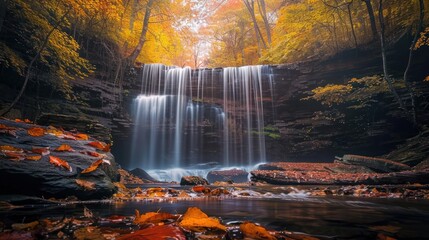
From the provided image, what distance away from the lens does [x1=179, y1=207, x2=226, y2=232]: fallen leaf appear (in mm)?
1574

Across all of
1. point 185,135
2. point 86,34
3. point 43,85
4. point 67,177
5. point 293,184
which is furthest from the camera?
point 185,135

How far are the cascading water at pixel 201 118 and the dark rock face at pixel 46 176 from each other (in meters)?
11.8

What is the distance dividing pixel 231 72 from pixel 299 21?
5.41m

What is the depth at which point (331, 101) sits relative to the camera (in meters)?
14.0

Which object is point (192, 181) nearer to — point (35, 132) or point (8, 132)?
point (35, 132)

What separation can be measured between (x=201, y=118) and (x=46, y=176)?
13188 millimetres

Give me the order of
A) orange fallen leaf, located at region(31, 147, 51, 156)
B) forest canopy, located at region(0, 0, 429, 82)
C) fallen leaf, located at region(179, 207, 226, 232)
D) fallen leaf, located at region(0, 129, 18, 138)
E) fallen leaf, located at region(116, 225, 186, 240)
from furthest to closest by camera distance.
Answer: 1. forest canopy, located at region(0, 0, 429, 82)
2. fallen leaf, located at region(0, 129, 18, 138)
3. orange fallen leaf, located at region(31, 147, 51, 156)
4. fallen leaf, located at region(179, 207, 226, 232)
5. fallen leaf, located at region(116, 225, 186, 240)

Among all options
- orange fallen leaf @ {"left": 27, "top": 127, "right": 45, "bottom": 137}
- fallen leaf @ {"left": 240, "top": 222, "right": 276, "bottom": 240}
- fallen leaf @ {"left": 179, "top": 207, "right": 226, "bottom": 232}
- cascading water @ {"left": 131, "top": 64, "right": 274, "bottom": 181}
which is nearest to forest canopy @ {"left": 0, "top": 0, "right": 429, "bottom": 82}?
cascading water @ {"left": 131, "top": 64, "right": 274, "bottom": 181}

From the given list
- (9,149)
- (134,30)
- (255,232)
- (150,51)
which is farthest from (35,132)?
(150,51)

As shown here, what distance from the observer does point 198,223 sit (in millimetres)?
1613

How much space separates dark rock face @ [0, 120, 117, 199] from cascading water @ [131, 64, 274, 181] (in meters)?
11.8

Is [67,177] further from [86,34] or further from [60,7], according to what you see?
[86,34]

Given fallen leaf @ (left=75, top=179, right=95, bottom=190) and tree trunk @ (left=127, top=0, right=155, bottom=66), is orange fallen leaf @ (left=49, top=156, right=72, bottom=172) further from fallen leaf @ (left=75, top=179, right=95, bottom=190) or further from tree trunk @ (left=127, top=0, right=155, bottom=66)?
tree trunk @ (left=127, top=0, right=155, bottom=66)

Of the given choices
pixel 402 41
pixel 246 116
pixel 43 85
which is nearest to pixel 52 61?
pixel 43 85
